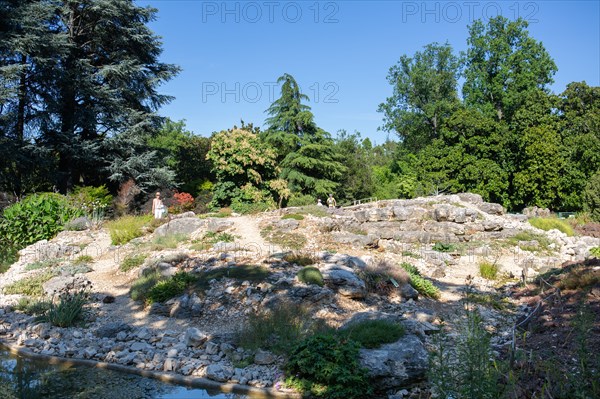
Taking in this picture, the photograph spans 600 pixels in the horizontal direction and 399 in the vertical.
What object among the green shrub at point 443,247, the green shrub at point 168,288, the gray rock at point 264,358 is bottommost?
the gray rock at point 264,358

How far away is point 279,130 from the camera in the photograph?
2808 centimetres

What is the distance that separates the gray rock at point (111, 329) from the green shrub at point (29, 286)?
8.70 ft

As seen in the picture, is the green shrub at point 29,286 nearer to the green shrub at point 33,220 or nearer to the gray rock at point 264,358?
the green shrub at point 33,220

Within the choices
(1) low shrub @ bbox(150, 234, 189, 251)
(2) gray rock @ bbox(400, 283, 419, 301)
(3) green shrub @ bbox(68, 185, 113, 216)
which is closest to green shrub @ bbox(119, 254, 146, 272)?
(1) low shrub @ bbox(150, 234, 189, 251)

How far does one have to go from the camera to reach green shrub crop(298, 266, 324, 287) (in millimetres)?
8172

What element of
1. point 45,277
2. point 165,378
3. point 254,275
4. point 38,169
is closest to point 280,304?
point 254,275

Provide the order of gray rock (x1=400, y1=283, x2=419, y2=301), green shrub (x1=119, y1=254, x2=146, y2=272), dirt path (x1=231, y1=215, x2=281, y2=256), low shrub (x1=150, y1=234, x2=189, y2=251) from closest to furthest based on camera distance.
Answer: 1. gray rock (x1=400, y1=283, x2=419, y2=301)
2. green shrub (x1=119, y1=254, x2=146, y2=272)
3. dirt path (x1=231, y1=215, x2=281, y2=256)
4. low shrub (x1=150, y1=234, x2=189, y2=251)

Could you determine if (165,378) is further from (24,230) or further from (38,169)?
(38,169)

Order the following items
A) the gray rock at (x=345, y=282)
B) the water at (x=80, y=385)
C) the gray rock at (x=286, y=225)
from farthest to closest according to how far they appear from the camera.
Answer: the gray rock at (x=286, y=225)
the gray rock at (x=345, y=282)
the water at (x=80, y=385)

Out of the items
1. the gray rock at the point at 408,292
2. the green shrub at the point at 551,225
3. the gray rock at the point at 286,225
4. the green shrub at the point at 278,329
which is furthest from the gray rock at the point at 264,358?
the green shrub at the point at 551,225

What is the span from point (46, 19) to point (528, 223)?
20.3 metres

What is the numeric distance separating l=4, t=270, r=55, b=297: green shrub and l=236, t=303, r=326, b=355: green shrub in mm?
4721

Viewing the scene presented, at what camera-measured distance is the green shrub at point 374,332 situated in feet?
18.1

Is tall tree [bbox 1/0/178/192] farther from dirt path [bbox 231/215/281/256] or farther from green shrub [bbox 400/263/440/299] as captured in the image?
green shrub [bbox 400/263/440/299]
